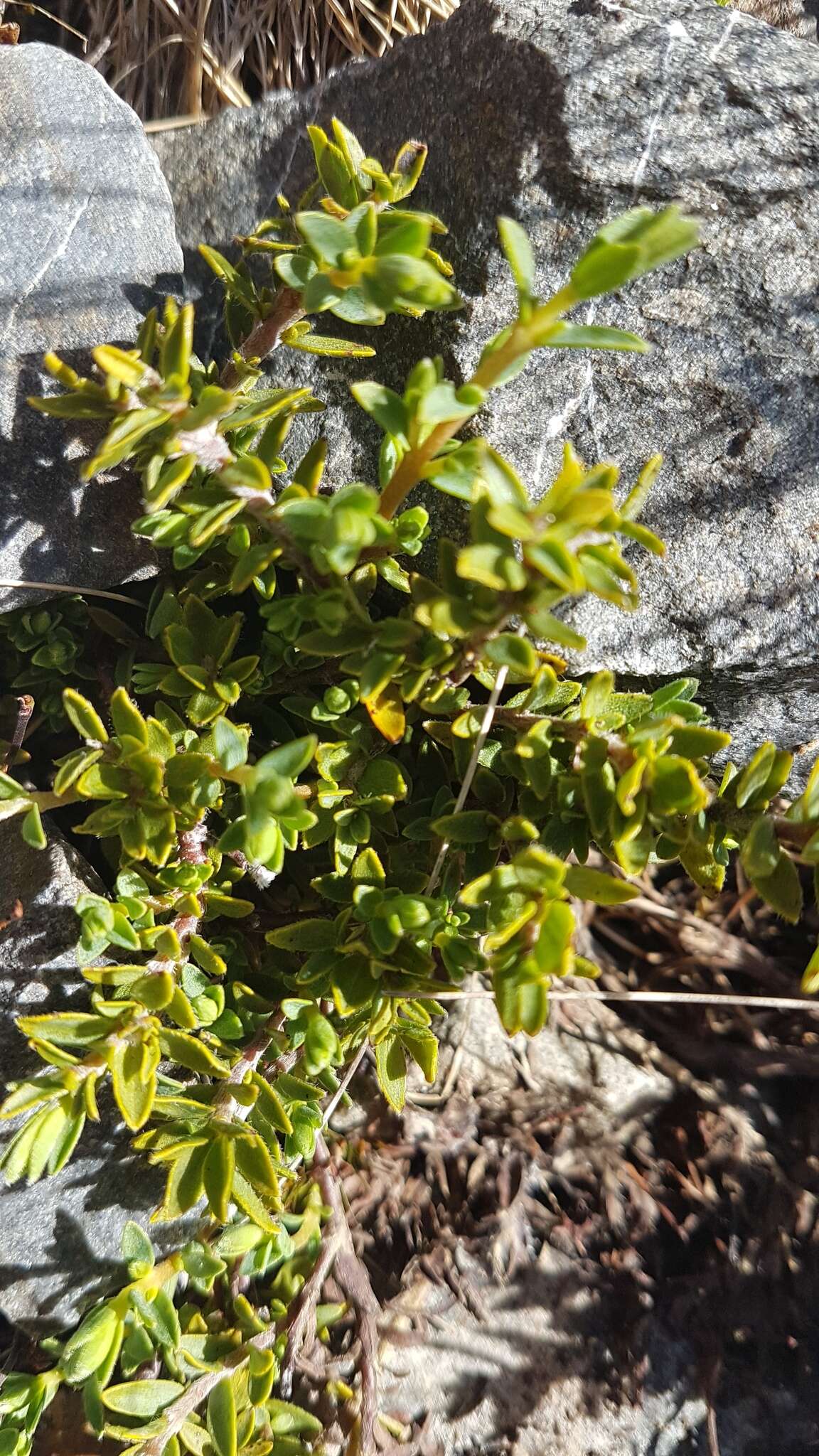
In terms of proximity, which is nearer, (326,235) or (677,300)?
(326,235)

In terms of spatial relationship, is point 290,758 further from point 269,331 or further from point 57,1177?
point 57,1177

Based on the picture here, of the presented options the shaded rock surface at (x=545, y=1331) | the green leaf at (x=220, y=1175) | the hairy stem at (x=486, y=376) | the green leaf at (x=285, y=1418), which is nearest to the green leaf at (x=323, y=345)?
the hairy stem at (x=486, y=376)

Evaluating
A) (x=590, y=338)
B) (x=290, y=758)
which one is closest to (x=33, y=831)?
(x=290, y=758)

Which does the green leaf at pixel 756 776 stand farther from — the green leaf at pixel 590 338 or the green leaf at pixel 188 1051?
the green leaf at pixel 188 1051

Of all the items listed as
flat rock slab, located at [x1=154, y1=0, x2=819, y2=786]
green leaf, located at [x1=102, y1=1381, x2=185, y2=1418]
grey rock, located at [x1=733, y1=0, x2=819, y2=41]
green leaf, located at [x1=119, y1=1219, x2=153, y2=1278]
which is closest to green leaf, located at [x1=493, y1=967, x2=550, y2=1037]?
flat rock slab, located at [x1=154, y1=0, x2=819, y2=786]

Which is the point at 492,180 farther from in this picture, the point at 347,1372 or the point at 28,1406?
the point at 347,1372

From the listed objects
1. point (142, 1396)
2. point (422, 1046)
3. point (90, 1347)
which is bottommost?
point (142, 1396)

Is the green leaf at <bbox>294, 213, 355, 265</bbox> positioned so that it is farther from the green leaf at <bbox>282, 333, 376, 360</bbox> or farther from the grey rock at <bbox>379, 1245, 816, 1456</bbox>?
the grey rock at <bbox>379, 1245, 816, 1456</bbox>
